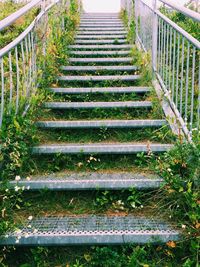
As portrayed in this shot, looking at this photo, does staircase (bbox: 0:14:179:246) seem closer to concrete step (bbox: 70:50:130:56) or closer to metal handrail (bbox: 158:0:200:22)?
concrete step (bbox: 70:50:130:56)

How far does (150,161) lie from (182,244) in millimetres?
889

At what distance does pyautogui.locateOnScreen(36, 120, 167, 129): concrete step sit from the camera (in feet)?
11.5

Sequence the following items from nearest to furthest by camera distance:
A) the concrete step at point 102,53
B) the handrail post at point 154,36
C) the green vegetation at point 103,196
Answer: the green vegetation at point 103,196
the handrail post at point 154,36
the concrete step at point 102,53

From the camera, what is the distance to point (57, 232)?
7.88 feet

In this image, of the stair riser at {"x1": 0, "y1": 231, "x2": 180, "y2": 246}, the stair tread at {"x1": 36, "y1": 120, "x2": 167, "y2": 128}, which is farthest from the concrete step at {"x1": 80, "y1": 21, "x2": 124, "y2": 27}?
the stair riser at {"x1": 0, "y1": 231, "x2": 180, "y2": 246}

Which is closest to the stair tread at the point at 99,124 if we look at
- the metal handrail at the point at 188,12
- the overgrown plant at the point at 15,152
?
the overgrown plant at the point at 15,152

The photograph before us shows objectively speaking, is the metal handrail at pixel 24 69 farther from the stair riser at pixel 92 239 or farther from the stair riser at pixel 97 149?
the stair riser at pixel 92 239

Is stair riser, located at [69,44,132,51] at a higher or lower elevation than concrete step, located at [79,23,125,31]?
lower

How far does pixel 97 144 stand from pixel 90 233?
1.08m

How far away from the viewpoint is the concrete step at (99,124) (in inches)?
138

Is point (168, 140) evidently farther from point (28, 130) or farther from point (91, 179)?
point (28, 130)

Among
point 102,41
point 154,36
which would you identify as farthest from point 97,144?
point 102,41

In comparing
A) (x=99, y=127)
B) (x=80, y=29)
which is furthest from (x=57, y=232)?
(x=80, y=29)

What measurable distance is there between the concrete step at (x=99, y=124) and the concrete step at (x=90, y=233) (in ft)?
3.88
